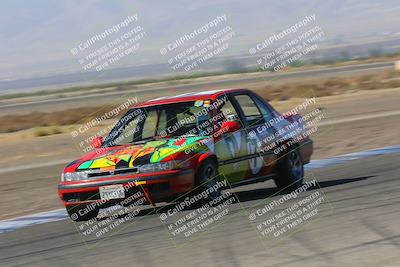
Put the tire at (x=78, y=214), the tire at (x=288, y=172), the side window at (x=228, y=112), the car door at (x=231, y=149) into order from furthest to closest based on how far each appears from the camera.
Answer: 1. the tire at (x=288, y=172)
2. the side window at (x=228, y=112)
3. the car door at (x=231, y=149)
4. the tire at (x=78, y=214)

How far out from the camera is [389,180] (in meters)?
11.2

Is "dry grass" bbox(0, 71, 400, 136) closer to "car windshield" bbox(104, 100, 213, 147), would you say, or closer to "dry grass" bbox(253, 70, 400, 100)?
"dry grass" bbox(253, 70, 400, 100)

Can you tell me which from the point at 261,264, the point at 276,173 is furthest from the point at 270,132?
the point at 261,264

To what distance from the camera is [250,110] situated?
11.3 meters

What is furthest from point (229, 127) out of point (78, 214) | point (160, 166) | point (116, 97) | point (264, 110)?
point (116, 97)

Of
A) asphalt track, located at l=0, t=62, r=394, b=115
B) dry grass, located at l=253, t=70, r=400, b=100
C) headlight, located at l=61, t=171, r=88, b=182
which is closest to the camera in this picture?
headlight, located at l=61, t=171, r=88, b=182

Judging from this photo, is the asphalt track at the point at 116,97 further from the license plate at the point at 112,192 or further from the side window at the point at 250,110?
the license plate at the point at 112,192

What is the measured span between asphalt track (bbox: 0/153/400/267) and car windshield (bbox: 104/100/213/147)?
1.08 m

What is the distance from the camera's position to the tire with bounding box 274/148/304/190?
11195 mm

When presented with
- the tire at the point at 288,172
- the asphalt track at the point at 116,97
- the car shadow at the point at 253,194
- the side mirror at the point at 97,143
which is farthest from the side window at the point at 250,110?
the asphalt track at the point at 116,97

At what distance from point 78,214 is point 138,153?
114 centimetres

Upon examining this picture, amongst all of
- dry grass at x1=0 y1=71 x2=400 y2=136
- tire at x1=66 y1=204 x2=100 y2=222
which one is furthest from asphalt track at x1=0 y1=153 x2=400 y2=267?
dry grass at x1=0 y1=71 x2=400 y2=136

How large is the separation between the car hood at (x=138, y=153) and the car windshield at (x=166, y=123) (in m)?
0.28

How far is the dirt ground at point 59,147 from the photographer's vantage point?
1369 centimetres
